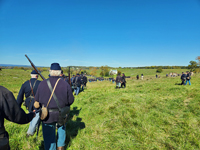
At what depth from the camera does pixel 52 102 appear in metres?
2.55

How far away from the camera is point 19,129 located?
4.14m

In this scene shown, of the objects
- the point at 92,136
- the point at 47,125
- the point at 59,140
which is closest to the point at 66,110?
the point at 47,125

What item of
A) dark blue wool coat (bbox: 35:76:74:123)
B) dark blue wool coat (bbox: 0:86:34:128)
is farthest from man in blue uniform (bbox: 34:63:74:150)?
dark blue wool coat (bbox: 0:86:34:128)

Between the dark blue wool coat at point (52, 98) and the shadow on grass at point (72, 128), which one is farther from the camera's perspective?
the shadow on grass at point (72, 128)

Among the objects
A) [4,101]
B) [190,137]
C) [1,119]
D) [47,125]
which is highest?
[4,101]

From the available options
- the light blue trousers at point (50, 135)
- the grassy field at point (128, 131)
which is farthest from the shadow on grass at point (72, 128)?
the light blue trousers at point (50, 135)

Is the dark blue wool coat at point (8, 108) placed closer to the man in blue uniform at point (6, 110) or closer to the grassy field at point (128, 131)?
the man in blue uniform at point (6, 110)

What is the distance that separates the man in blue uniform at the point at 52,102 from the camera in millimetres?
2555

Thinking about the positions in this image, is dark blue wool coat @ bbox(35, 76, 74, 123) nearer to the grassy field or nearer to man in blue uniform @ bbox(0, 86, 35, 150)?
man in blue uniform @ bbox(0, 86, 35, 150)

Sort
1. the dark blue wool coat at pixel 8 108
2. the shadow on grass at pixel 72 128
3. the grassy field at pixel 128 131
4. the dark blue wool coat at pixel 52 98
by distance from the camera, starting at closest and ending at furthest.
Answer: the dark blue wool coat at pixel 8 108 → the dark blue wool coat at pixel 52 98 → the grassy field at pixel 128 131 → the shadow on grass at pixel 72 128

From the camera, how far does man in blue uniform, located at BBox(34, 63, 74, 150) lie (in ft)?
8.38

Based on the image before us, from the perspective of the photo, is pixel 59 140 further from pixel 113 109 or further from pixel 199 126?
pixel 199 126

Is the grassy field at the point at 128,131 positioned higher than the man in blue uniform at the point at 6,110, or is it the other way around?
the man in blue uniform at the point at 6,110

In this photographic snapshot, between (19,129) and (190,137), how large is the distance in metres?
6.17
